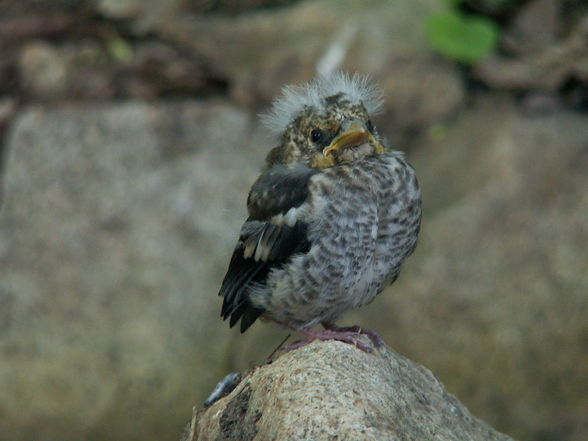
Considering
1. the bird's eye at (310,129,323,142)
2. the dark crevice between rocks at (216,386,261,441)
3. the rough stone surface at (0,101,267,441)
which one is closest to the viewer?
the dark crevice between rocks at (216,386,261,441)

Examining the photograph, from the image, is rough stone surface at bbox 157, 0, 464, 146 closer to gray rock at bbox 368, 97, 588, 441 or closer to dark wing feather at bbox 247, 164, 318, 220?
gray rock at bbox 368, 97, 588, 441

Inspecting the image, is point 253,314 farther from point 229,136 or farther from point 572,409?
point 229,136

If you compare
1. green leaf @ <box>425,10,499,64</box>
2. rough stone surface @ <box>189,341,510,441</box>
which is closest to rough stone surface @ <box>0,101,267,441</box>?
green leaf @ <box>425,10,499,64</box>

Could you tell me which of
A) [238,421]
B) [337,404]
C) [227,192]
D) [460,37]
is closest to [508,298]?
[460,37]

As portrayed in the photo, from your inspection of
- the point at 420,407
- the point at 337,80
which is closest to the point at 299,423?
the point at 420,407

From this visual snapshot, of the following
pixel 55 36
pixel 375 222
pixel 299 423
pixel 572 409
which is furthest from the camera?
pixel 55 36
